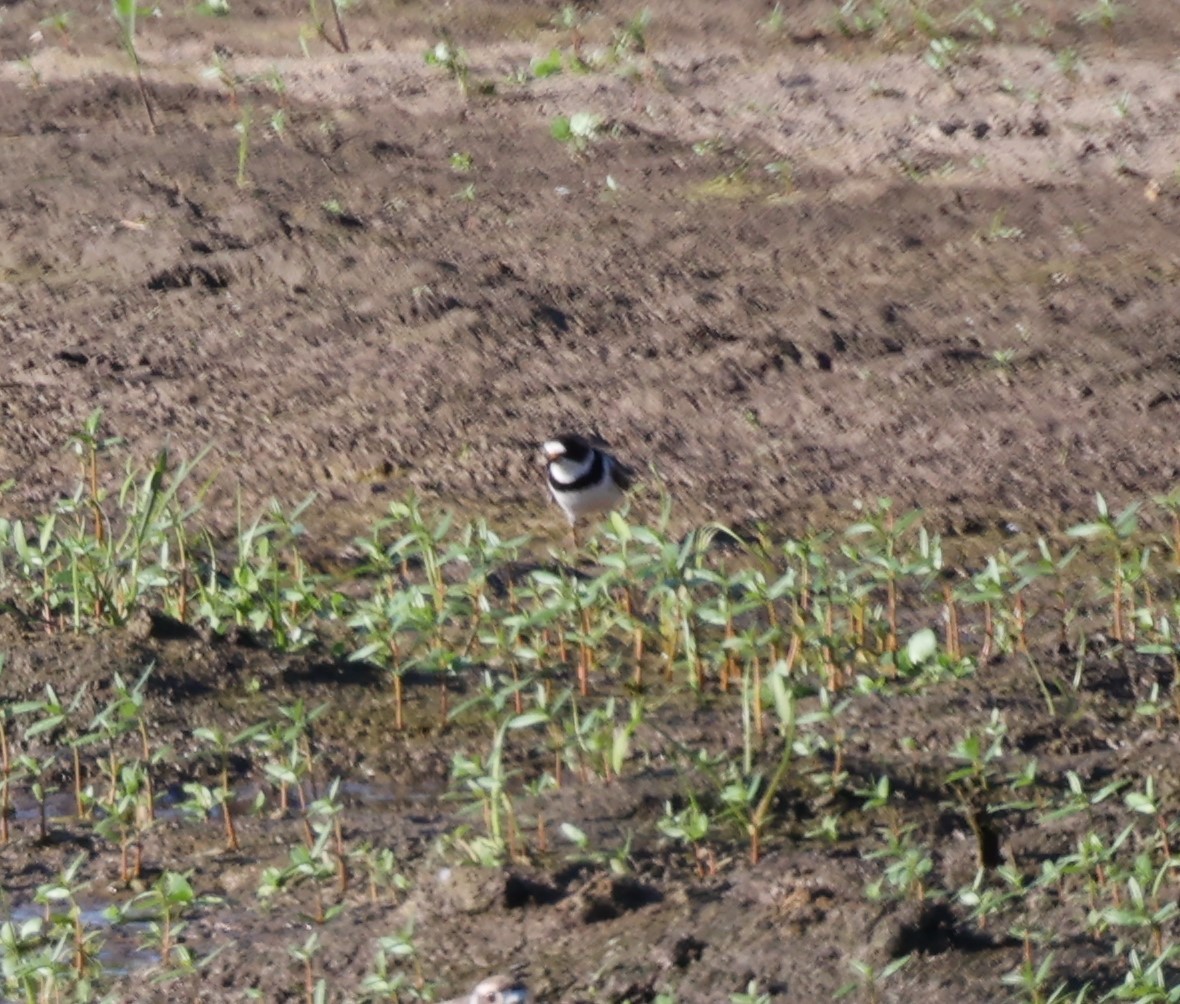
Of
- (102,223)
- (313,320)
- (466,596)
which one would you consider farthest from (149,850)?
(102,223)

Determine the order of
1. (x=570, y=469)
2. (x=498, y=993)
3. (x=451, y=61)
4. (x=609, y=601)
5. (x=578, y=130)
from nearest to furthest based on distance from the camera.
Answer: (x=498, y=993) → (x=609, y=601) → (x=570, y=469) → (x=578, y=130) → (x=451, y=61)

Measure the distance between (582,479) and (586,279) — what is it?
203cm

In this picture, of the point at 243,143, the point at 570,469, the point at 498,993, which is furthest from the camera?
the point at 243,143

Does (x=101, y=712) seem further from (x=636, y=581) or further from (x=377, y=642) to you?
(x=636, y=581)

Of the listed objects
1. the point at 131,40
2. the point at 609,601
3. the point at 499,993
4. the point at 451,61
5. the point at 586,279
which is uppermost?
the point at 499,993

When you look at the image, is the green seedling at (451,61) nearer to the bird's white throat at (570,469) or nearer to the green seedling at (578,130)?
the green seedling at (578,130)

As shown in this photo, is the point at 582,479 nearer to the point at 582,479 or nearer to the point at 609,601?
the point at 582,479

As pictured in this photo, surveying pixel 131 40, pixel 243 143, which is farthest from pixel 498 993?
pixel 131 40

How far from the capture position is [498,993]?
4387 millimetres

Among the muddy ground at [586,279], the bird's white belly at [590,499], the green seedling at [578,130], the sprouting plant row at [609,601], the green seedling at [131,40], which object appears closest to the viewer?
the sprouting plant row at [609,601]

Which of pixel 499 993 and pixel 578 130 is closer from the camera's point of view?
pixel 499 993

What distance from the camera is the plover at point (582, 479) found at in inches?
286

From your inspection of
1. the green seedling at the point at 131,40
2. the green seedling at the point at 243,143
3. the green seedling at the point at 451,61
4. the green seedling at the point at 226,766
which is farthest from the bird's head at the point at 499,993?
the green seedling at the point at 451,61

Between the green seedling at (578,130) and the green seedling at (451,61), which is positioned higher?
the green seedling at (451,61)
